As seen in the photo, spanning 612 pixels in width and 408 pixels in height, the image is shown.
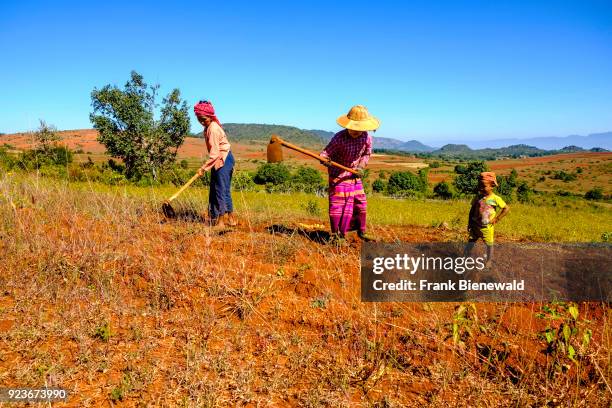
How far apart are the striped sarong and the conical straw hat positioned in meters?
0.74

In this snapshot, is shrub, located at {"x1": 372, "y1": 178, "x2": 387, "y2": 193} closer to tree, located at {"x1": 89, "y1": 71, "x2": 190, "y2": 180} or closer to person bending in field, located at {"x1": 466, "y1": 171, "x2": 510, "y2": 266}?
tree, located at {"x1": 89, "y1": 71, "x2": 190, "y2": 180}

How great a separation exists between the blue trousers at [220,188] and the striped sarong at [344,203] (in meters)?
1.48

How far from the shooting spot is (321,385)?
2.33 m

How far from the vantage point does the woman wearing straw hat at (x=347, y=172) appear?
14.8ft

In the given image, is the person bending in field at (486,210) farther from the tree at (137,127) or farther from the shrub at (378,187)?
the shrub at (378,187)

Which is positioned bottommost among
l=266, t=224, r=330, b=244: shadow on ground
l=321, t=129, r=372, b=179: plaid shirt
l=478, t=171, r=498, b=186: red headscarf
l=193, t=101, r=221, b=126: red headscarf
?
l=266, t=224, r=330, b=244: shadow on ground

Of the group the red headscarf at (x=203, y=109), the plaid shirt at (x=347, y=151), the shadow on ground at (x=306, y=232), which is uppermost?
the red headscarf at (x=203, y=109)

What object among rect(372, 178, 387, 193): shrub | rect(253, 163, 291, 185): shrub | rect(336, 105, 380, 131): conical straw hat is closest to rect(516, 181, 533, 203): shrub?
rect(372, 178, 387, 193): shrub

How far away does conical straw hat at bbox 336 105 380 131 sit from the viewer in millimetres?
4371

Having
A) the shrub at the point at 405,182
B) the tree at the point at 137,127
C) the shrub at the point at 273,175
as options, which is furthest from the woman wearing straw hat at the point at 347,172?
the shrub at the point at 405,182

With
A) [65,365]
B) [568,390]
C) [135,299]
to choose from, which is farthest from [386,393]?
[135,299]

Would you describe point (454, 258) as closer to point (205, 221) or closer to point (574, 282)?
point (574, 282)

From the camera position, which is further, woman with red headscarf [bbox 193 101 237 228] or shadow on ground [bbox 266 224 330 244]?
shadow on ground [bbox 266 224 330 244]

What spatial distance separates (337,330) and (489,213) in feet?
6.80
